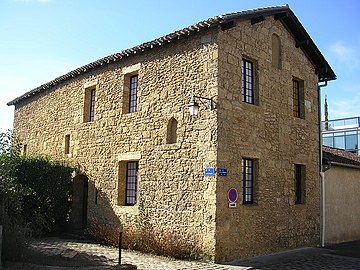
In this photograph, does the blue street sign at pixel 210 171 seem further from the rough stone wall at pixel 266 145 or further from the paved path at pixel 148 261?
the paved path at pixel 148 261

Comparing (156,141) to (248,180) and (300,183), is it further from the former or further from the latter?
(300,183)

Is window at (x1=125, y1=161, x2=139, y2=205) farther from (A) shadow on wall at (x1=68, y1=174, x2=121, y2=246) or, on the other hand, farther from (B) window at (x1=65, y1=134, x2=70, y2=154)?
(B) window at (x1=65, y1=134, x2=70, y2=154)

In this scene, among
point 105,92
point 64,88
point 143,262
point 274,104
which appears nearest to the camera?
point 143,262

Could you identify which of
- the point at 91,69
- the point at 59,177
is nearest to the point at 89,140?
the point at 59,177

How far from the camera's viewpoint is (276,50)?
42.7 feet

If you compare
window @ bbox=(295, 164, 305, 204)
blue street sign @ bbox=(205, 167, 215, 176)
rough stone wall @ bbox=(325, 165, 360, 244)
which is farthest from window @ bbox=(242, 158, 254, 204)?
rough stone wall @ bbox=(325, 165, 360, 244)

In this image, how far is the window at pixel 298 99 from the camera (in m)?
13.7

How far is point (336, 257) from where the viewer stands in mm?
11438

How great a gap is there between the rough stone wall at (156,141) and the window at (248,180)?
1420 mm

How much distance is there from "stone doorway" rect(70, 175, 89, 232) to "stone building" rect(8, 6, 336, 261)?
0.04m

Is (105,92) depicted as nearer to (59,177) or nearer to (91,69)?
(91,69)

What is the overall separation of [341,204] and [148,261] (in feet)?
28.0

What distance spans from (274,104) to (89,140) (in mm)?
6612

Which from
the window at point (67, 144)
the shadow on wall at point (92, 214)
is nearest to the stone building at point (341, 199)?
the shadow on wall at point (92, 214)
